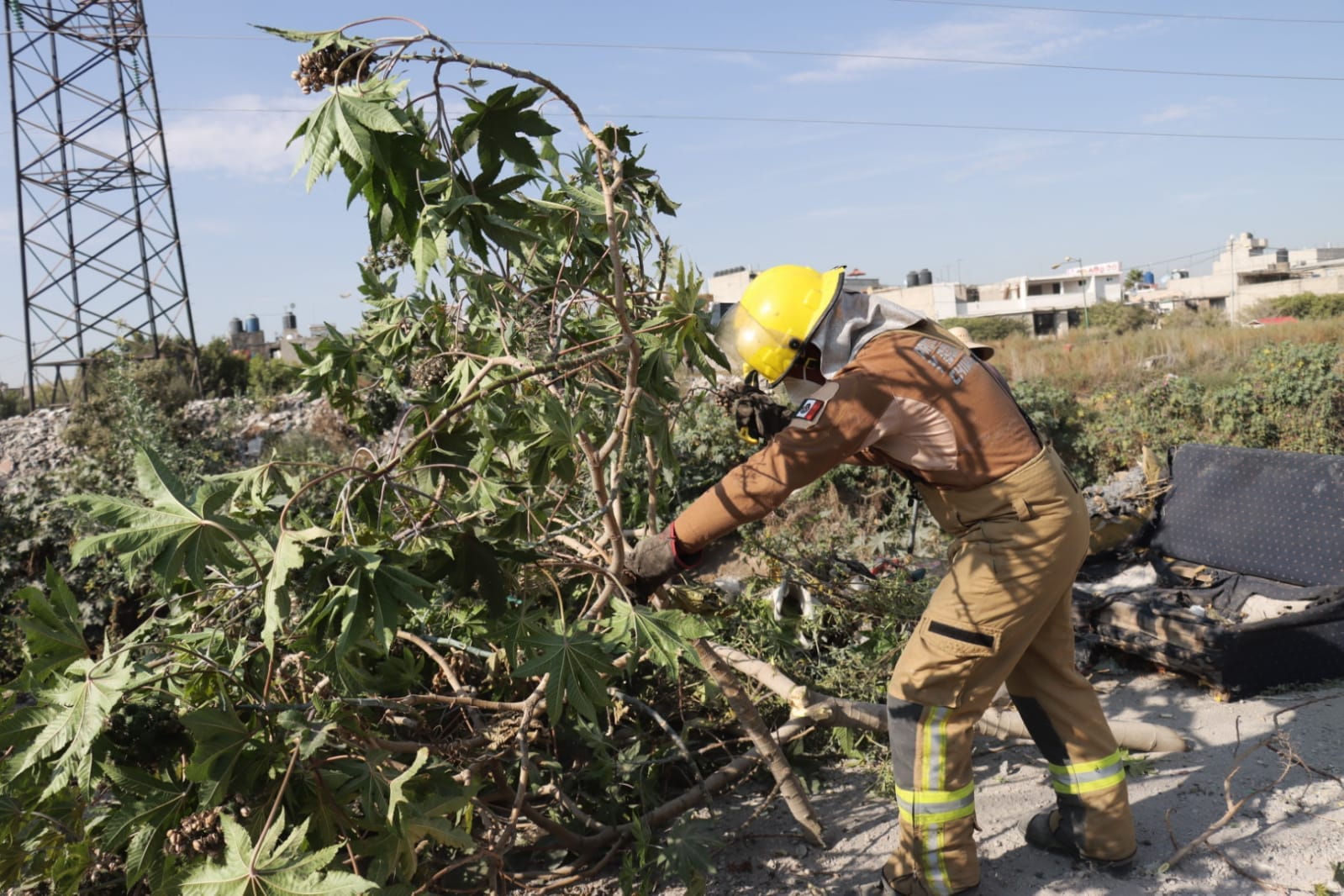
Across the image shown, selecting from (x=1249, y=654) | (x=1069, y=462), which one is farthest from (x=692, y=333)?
(x=1069, y=462)

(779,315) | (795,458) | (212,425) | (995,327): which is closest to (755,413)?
(779,315)

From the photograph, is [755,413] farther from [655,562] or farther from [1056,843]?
[1056,843]

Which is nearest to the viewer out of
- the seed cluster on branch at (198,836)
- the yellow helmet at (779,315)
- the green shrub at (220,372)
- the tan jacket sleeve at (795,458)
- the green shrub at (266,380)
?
the seed cluster on branch at (198,836)

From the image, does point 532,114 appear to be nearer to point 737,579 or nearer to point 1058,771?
point 1058,771

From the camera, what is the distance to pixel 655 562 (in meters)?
2.48

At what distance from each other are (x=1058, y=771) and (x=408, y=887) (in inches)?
72.1

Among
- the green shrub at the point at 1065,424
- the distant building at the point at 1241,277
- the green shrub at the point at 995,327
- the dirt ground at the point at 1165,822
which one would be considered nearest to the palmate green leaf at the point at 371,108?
the dirt ground at the point at 1165,822

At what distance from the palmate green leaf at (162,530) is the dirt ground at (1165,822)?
175 cm

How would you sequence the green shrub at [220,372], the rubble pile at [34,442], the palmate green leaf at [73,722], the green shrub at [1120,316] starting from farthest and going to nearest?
the green shrub at [1120,316] → the green shrub at [220,372] → the rubble pile at [34,442] → the palmate green leaf at [73,722]

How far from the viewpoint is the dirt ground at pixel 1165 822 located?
2646mm

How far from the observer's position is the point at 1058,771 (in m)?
2.74

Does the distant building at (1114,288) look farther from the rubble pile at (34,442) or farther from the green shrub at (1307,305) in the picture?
the rubble pile at (34,442)

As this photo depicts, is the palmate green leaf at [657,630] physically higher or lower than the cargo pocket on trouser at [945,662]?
higher

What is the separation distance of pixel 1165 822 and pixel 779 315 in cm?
197
